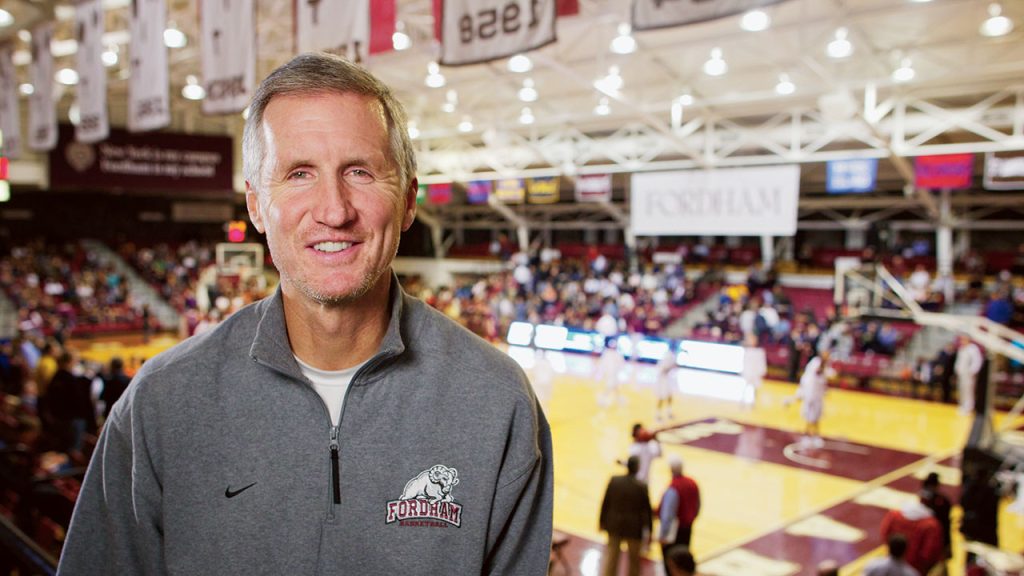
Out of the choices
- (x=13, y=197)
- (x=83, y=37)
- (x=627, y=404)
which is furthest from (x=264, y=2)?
(x=13, y=197)

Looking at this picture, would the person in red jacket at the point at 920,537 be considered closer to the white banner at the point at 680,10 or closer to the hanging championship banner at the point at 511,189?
Answer: the white banner at the point at 680,10

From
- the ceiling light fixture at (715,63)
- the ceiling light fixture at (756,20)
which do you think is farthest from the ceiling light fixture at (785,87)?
the ceiling light fixture at (756,20)

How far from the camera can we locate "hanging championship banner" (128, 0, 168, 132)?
972 centimetres

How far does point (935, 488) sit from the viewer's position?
7156 millimetres

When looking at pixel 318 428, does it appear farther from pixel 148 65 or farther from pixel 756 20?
pixel 756 20

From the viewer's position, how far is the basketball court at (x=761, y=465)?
8539 mm

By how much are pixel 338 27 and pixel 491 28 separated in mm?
1888

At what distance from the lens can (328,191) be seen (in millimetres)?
1457

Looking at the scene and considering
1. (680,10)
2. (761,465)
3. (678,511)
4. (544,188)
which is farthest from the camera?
(544,188)

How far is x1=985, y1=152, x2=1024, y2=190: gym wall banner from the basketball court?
5.46 metres

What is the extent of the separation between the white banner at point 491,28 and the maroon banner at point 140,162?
20650mm

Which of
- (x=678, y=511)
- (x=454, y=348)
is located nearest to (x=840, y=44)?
(x=678, y=511)

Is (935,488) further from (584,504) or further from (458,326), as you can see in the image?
(458,326)

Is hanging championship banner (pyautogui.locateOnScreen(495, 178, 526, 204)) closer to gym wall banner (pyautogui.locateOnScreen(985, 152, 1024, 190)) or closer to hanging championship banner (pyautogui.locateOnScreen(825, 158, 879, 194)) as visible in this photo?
hanging championship banner (pyautogui.locateOnScreen(825, 158, 879, 194))
